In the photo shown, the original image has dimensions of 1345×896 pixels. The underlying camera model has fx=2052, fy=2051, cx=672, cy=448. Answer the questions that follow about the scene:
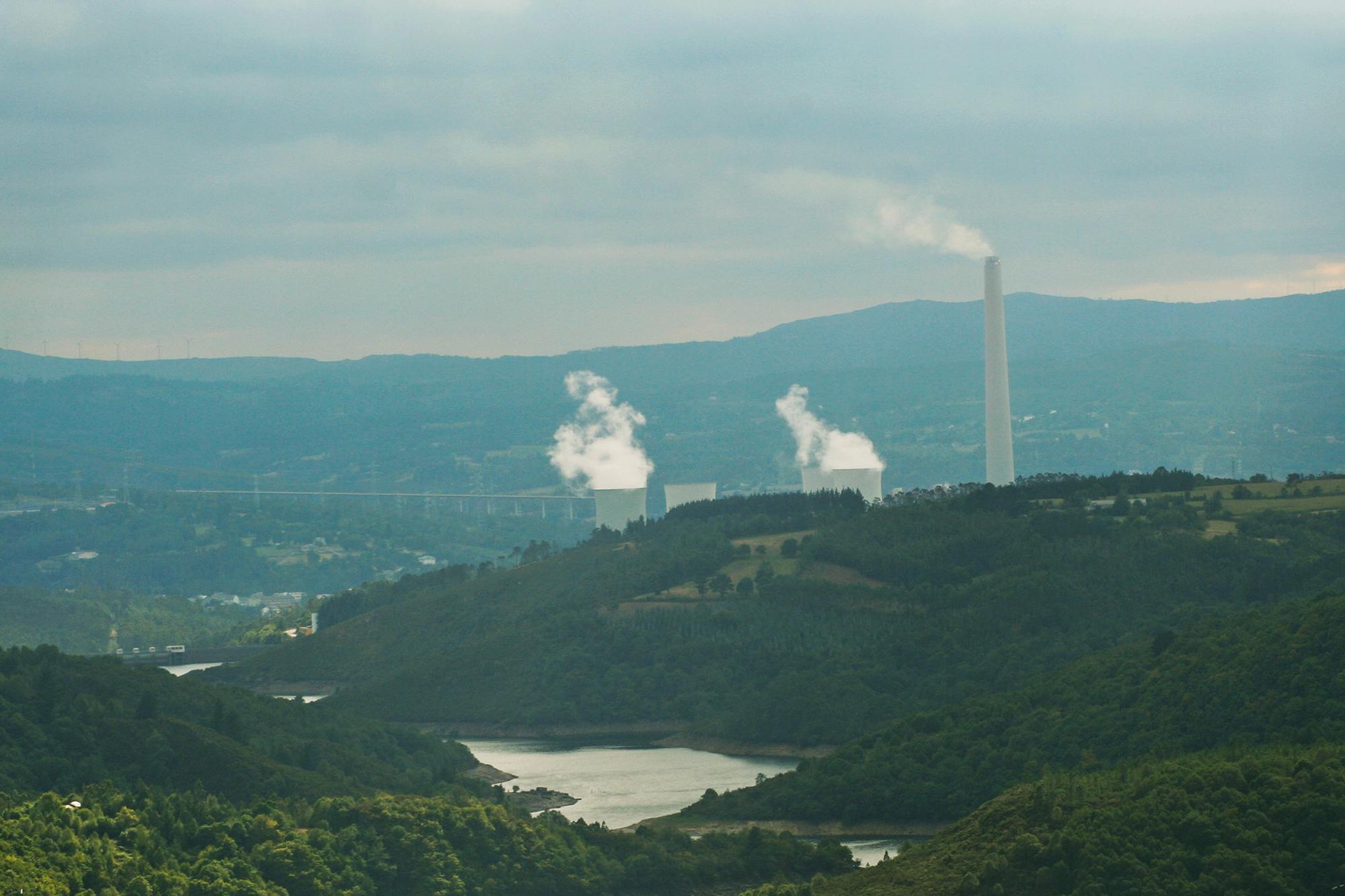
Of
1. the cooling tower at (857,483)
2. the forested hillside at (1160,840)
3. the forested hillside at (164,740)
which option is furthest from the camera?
the cooling tower at (857,483)

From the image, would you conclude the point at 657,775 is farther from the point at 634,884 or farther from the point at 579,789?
the point at 634,884

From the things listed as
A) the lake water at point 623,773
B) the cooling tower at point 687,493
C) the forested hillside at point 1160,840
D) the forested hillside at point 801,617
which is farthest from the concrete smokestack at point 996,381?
the forested hillside at point 1160,840

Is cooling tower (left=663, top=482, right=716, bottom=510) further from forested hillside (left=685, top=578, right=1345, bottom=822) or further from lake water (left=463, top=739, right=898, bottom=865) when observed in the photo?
forested hillside (left=685, top=578, right=1345, bottom=822)

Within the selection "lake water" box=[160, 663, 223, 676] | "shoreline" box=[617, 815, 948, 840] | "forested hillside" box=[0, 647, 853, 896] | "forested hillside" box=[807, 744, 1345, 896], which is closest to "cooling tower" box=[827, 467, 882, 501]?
"lake water" box=[160, 663, 223, 676]

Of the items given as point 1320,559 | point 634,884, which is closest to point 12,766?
point 634,884

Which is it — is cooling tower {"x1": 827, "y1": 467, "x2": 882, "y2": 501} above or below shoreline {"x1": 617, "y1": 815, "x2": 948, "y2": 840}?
above

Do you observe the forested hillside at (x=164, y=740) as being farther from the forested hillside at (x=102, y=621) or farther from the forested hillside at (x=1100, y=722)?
the forested hillside at (x=102, y=621)
